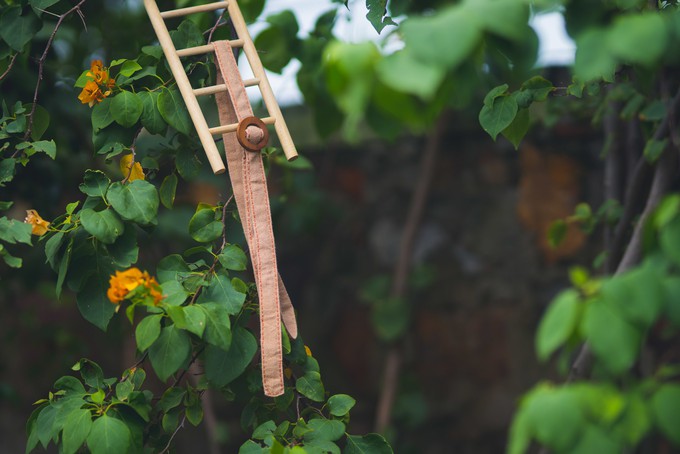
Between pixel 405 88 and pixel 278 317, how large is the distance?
2.03ft

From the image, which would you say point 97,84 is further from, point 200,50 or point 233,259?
point 233,259

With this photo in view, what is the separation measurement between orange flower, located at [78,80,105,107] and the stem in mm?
1712

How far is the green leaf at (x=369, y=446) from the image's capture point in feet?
4.33

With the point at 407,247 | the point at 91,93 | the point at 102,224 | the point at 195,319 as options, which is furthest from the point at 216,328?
the point at 407,247

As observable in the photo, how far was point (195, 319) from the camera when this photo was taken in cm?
115

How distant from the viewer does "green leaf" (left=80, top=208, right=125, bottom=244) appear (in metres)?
1.21

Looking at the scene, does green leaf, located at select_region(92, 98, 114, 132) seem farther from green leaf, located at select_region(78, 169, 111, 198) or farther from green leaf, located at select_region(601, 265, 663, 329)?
green leaf, located at select_region(601, 265, 663, 329)

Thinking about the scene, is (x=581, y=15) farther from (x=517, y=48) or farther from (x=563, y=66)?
(x=563, y=66)

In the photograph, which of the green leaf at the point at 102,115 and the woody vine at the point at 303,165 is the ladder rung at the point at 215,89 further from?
the green leaf at the point at 102,115

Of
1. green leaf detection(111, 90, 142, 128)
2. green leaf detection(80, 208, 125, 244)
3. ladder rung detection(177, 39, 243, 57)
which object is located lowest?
green leaf detection(80, 208, 125, 244)

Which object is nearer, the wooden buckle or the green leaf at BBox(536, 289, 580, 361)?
the green leaf at BBox(536, 289, 580, 361)

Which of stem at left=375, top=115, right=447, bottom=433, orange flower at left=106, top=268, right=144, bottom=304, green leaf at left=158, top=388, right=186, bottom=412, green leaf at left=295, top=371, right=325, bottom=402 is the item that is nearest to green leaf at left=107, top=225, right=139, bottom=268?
orange flower at left=106, top=268, right=144, bottom=304

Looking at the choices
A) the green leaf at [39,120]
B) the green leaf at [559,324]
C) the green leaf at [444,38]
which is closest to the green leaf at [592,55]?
the green leaf at [444,38]

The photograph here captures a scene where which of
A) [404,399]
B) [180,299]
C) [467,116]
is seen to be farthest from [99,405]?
[467,116]
